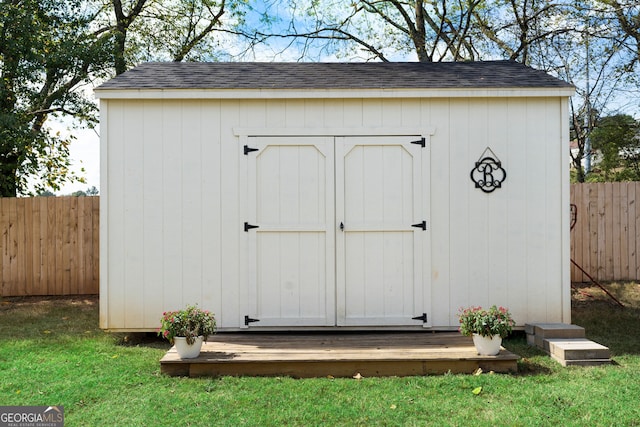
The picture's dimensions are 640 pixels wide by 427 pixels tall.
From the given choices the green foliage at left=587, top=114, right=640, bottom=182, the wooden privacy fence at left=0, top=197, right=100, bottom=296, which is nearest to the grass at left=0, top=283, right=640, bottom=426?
the wooden privacy fence at left=0, top=197, right=100, bottom=296

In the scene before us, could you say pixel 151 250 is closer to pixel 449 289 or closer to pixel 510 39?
pixel 449 289

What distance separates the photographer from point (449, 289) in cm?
488

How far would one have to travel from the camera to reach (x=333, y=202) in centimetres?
487

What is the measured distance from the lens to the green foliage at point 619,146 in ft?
36.7

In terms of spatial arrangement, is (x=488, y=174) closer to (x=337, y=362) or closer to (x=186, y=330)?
(x=337, y=362)

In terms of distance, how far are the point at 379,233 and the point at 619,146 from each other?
9.22m

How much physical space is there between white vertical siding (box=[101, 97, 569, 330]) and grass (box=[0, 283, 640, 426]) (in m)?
0.61

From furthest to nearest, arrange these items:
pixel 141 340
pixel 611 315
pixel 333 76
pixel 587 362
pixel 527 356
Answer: pixel 611 315
pixel 333 76
pixel 141 340
pixel 527 356
pixel 587 362

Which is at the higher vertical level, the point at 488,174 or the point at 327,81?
the point at 327,81

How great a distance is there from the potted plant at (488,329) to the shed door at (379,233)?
866mm

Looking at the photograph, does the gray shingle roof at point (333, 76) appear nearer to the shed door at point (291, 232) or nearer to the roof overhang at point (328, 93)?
the roof overhang at point (328, 93)

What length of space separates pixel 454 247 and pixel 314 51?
801 cm

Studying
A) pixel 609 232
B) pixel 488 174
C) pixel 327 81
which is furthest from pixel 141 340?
pixel 609 232

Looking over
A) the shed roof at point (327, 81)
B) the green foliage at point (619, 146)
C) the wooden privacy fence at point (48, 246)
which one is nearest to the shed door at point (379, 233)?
the shed roof at point (327, 81)
